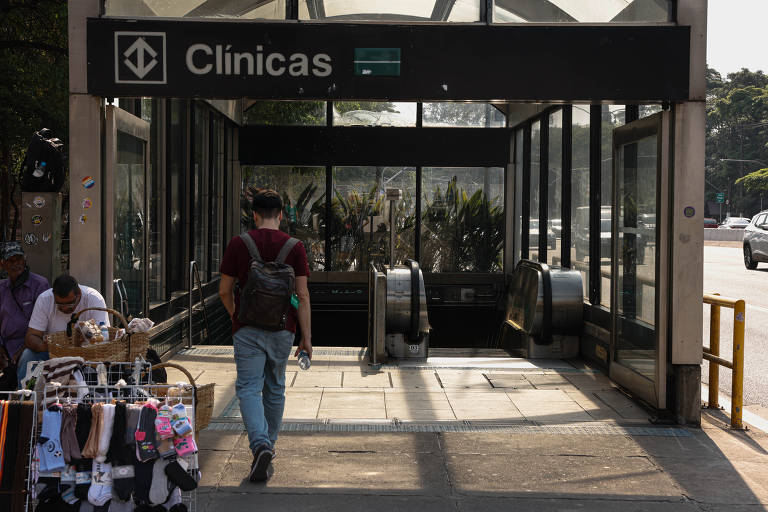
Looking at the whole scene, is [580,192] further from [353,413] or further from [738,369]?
[353,413]

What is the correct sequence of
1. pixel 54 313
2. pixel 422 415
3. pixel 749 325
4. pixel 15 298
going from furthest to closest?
pixel 749 325 → pixel 422 415 → pixel 15 298 → pixel 54 313

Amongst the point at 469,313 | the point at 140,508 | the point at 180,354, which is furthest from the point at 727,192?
the point at 140,508

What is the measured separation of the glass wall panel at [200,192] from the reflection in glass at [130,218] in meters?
3.65

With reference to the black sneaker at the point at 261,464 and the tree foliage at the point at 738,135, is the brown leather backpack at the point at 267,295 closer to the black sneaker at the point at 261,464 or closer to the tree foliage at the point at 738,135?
the black sneaker at the point at 261,464

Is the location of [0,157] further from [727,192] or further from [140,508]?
[727,192]

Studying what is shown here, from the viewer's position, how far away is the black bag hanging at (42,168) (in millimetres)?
6812

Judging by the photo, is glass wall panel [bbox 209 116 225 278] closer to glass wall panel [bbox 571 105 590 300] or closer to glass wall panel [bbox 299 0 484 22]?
glass wall panel [bbox 571 105 590 300]

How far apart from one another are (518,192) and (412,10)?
810cm

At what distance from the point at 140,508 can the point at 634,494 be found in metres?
2.71

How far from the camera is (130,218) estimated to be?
25.6ft

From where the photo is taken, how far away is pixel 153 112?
10.1 metres

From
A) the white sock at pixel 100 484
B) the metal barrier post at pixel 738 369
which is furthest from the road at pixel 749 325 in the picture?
the white sock at pixel 100 484

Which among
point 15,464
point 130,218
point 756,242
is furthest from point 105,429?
point 756,242

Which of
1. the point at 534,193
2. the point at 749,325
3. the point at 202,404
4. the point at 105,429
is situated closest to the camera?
the point at 105,429
